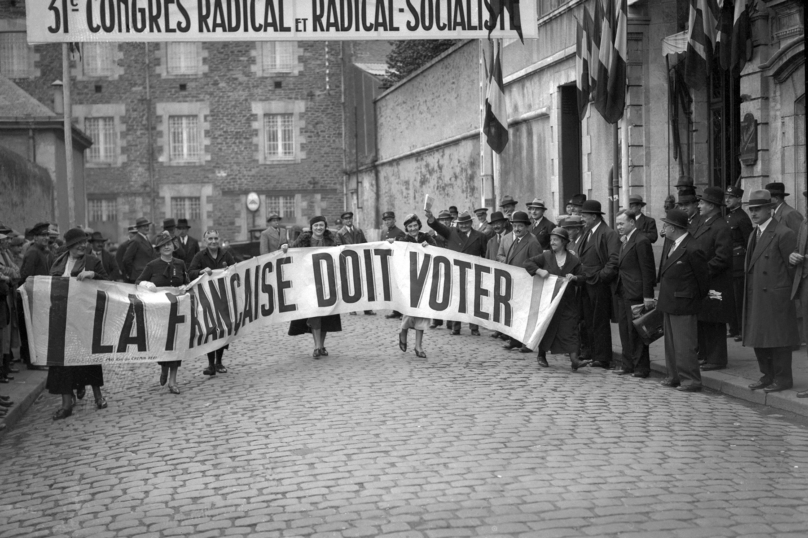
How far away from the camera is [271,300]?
523 inches

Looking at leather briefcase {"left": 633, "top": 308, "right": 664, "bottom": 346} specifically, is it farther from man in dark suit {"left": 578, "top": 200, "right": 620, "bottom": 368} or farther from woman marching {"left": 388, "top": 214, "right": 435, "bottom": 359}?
woman marching {"left": 388, "top": 214, "right": 435, "bottom": 359}

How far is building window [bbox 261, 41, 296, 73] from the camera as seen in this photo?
45.7 metres

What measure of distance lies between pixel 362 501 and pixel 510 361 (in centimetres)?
679

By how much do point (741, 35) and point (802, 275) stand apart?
694 centimetres

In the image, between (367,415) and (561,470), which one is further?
(367,415)

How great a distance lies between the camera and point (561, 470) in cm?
702

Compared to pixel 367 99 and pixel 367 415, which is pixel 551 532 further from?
pixel 367 99

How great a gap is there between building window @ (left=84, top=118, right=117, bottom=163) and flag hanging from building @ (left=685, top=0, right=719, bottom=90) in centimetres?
3470

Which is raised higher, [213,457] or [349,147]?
[349,147]

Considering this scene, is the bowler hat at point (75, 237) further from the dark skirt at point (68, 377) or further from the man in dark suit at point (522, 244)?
the man in dark suit at point (522, 244)

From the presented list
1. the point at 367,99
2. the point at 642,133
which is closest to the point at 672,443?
the point at 642,133

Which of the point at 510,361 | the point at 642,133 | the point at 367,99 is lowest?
the point at 510,361

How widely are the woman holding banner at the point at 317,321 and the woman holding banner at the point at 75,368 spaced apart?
3.12 m

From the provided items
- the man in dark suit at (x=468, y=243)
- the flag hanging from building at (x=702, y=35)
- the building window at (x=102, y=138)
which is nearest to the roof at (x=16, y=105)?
the man in dark suit at (x=468, y=243)
